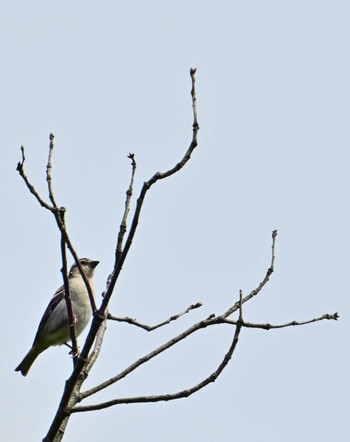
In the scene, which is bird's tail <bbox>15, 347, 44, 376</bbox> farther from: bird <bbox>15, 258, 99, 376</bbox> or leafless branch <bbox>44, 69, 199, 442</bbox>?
leafless branch <bbox>44, 69, 199, 442</bbox>

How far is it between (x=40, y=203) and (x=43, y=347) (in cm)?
Answer: 853

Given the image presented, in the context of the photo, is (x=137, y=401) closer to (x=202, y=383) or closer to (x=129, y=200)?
(x=202, y=383)

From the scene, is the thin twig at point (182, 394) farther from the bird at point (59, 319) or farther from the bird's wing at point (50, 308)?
the bird's wing at point (50, 308)

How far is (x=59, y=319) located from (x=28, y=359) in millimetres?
1152

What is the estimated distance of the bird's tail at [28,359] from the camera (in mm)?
12875

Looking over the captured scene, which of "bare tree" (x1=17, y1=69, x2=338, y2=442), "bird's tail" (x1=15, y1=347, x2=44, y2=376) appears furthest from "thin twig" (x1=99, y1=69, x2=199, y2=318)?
"bird's tail" (x1=15, y1=347, x2=44, y2=376)

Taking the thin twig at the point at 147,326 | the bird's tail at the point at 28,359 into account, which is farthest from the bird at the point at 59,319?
the thin twig at the point at 147,326

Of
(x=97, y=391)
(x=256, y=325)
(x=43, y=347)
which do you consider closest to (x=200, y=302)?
(x=256, y=325)

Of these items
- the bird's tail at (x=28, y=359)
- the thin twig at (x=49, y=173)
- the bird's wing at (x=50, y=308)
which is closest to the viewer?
the thin twig at (x=49, y=173)

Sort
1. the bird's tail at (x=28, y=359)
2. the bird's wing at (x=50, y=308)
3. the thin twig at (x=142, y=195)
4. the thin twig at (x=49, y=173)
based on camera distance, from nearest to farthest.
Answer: the thin twig at (x=142, y=195) < the thin twig at (x=49, y=173) < the bird's wing at (x=50, y=308) < the bird's tail at (x=28, y=359)

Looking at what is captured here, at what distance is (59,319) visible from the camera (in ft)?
40.4

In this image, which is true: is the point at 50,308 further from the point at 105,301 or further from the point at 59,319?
the point at 105,301

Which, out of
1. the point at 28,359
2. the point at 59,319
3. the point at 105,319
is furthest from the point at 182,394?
the point at 28,359

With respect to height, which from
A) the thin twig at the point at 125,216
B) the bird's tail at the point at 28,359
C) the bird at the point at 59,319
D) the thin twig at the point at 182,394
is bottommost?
the thin twig at the point at 182,394
